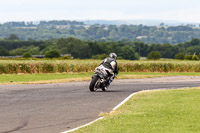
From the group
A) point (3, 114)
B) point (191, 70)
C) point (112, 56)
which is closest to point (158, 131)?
point (3, 114)

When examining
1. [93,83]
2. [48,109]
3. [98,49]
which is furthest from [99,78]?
[98,49]

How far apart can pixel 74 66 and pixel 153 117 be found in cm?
2943

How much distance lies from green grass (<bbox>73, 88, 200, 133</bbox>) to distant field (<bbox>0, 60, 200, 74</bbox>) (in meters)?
23.1

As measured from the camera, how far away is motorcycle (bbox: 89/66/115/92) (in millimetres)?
22297

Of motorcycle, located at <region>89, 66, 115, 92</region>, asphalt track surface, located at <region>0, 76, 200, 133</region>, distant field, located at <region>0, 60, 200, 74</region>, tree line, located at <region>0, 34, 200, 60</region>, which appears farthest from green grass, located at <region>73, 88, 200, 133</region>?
tree line, located at <region>0, 34, 200, 60</region>

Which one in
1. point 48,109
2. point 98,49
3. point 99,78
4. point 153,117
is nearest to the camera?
point 153,117

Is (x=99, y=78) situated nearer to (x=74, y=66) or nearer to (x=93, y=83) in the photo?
(x=93, y=83)

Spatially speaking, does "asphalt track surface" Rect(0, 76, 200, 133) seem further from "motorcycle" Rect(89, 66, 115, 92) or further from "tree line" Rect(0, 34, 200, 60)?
"tree line" Rect(0, 34, 200, 60)

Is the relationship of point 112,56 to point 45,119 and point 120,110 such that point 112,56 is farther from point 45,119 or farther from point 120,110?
point 45,119

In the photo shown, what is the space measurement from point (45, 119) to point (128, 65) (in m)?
32.9

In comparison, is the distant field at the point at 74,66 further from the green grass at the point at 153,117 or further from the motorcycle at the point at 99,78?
the green grass at the point at 153,117

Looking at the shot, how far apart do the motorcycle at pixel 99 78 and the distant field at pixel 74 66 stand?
18214 millimetres

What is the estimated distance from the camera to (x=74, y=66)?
42594 mm

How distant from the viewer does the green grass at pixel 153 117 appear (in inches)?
457
